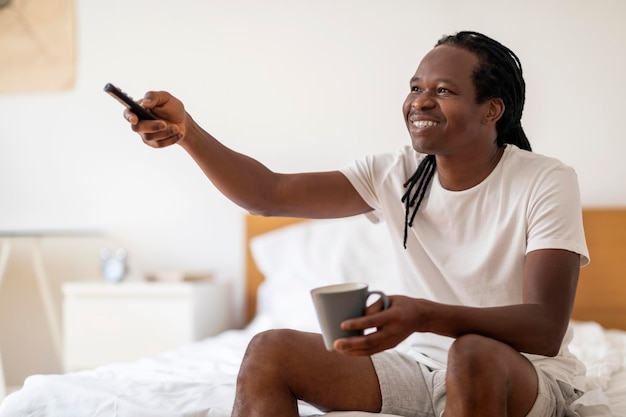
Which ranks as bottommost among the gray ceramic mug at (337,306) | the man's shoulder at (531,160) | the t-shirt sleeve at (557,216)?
the gray ceramic mug at (337,306)

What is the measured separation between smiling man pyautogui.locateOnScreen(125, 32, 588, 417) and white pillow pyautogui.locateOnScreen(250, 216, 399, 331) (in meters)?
1.06

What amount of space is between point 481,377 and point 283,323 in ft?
5.60

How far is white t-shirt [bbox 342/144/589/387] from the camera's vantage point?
1.34 meters

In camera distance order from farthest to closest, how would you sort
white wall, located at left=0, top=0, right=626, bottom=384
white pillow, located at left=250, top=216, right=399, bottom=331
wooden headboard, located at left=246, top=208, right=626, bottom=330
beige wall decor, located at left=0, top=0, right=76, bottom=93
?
beige wall decor, located at left=0, top=0, right=76, bottom=93 → white wall, located at left=0, top=0, right=626, bottom=384 → wooden headboard, located at left=246, top=208, right=626, bottom=330 → white pillow, located at left=250, top=216, right=399, bottom=331

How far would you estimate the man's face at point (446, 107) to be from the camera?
4.81 ft

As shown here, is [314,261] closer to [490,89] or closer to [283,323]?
[283,323]

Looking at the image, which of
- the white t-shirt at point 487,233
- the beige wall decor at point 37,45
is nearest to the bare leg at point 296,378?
the white t-shirt at point 487,233

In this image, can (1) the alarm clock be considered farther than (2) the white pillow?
Yes

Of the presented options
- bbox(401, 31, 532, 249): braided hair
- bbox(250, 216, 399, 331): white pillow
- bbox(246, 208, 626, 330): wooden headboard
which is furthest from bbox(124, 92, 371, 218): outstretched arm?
bbox(246, 208, 626, 330): wooden headboard

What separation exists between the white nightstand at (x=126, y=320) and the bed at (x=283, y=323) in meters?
0.24

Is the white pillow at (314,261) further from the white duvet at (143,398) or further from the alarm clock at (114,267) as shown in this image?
the white duvet at (143,398)

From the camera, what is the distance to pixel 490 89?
4.98ft

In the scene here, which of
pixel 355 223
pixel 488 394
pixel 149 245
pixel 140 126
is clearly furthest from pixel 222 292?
pixel 488 394

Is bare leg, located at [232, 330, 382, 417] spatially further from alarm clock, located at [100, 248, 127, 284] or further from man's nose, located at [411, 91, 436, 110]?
alarm clock, located at [100, 248, 127, 284]
